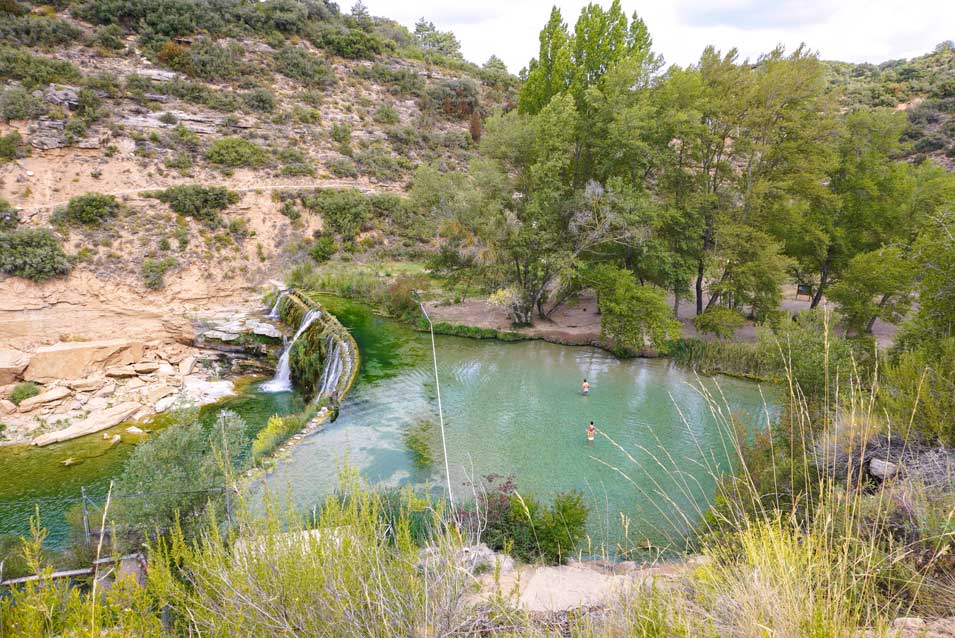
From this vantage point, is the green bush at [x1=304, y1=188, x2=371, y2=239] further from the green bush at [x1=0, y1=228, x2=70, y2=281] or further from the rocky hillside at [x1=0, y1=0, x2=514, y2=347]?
the green bush at [x1=0, y1=228, x2=70, y2=281]

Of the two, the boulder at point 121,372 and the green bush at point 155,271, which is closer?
the boulder at point 121,372

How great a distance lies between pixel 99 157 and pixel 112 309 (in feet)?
32.7

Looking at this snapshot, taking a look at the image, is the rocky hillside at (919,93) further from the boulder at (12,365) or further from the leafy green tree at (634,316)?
the boulder at (12,365)

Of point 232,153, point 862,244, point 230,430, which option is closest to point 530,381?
point 230,430

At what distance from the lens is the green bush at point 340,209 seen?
86.6ft

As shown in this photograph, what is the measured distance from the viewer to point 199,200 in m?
23.1

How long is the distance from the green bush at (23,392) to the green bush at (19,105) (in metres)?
16.0

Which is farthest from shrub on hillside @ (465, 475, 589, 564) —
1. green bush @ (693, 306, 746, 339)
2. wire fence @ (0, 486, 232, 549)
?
green bush @ (693, 306, 746, 339)

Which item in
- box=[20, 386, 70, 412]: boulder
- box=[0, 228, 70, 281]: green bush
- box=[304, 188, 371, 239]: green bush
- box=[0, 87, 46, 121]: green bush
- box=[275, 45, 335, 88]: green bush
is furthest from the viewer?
box=[275, 45, 335, 88]: green bush

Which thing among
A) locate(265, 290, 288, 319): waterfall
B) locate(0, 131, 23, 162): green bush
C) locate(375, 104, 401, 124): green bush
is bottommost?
locate(265, 290, 288, 319): waterfall

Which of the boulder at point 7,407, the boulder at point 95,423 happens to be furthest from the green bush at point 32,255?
the boulder at point 95,423

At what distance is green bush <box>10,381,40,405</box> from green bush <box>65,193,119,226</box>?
999cm

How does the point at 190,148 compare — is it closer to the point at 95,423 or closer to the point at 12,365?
the point at 12,365

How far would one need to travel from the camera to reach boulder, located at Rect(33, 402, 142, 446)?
11484mm
